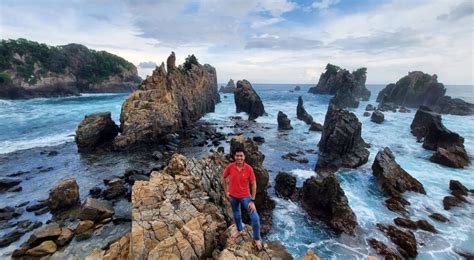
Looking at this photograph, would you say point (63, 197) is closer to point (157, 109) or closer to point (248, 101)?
point (157, 109)

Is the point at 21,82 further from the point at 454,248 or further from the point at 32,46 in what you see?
the point at 454,248

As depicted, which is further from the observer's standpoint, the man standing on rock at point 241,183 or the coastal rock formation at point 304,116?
the coastal rock formation at point 304,116

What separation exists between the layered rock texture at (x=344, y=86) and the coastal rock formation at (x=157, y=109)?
177ft

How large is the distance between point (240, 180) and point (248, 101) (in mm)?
61984

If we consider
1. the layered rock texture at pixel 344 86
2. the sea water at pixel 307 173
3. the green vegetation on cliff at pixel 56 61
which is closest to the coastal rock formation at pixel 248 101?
the sea water at pixel 307 173

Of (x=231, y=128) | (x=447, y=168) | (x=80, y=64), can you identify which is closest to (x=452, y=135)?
(x=447, y=168)

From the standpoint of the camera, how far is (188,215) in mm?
11391

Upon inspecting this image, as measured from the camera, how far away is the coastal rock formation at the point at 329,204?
62.6 feet

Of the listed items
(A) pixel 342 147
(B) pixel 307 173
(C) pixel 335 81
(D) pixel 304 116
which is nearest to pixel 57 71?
(D) pixel 304 116

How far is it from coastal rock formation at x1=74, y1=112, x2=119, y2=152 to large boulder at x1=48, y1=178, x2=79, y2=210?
15464 millimetres

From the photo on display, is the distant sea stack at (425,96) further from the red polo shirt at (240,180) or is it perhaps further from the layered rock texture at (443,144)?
the red polo shirt at (240,180)

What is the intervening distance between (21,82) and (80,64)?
33.1 metres

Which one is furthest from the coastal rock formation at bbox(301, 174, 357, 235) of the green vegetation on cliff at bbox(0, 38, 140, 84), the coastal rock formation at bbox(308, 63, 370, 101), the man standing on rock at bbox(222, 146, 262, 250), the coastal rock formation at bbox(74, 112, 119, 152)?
the green vegetation on cliff at bbox(0, 38, 140, 84)

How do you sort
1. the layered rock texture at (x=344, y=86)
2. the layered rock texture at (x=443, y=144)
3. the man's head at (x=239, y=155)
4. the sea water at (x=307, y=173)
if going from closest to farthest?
the man's head at (x=239, y=155) → the sea water at (x=307, y=173) → the layered rock texture at (x=443, y=144) → the layered rock texture at (x=344, y=86)
